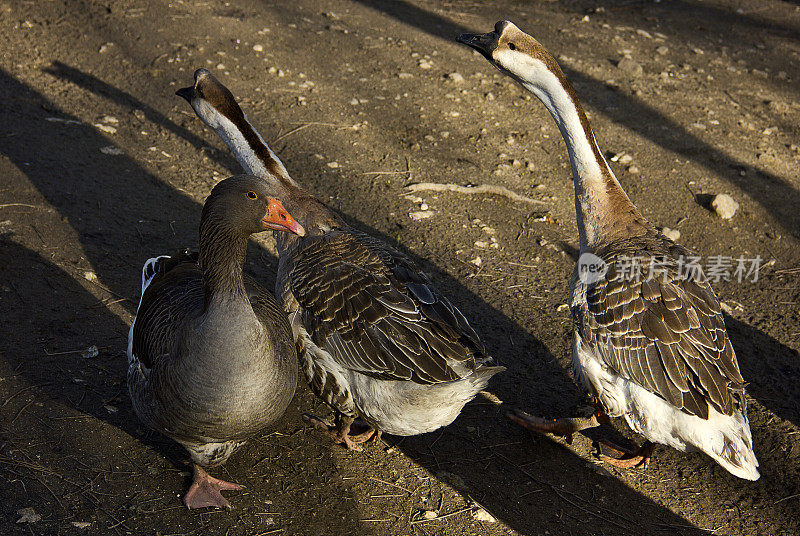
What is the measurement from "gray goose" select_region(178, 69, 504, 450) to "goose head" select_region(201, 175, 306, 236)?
62 cm

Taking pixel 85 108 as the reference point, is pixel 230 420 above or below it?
above

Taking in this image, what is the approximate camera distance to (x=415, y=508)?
Result: 3.62 m

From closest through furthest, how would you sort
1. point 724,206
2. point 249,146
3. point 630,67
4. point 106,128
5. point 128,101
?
point 249,146, point 724,206, point 106,128, point 128,101, point 630,67

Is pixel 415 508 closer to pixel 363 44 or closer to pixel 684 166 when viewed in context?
pixel 684 166

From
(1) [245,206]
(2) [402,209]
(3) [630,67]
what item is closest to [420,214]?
(2) [402,209]

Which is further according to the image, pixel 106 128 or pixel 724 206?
pixel 106 128

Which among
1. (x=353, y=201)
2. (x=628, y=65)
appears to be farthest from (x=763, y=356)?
(x=628, y=65)

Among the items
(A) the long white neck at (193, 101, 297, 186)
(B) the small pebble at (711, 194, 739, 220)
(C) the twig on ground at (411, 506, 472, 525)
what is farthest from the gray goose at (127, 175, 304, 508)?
(B) the small pebble at (711, 194, 739, 220)

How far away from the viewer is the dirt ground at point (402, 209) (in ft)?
11.9

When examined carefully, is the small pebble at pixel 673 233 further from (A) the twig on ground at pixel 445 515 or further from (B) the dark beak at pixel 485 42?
(A) the twig on ground at pixel 445 515

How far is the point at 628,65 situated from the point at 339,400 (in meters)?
6.11

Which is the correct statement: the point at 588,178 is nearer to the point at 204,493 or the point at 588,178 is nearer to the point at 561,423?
the point at 561,423

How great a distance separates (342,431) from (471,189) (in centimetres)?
285

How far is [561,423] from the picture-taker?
408 cm
